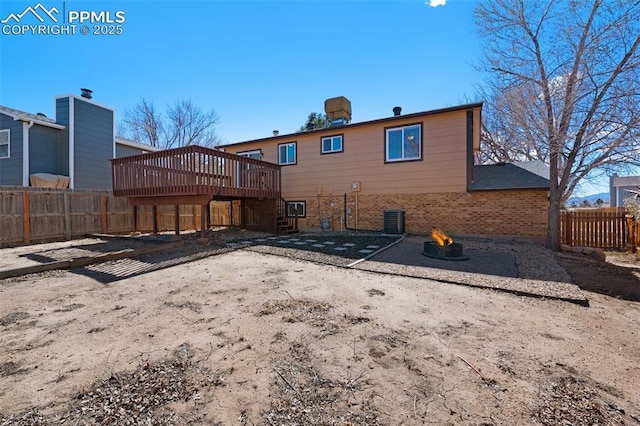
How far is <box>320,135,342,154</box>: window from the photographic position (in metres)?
13.0

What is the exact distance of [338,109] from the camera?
14.2 m

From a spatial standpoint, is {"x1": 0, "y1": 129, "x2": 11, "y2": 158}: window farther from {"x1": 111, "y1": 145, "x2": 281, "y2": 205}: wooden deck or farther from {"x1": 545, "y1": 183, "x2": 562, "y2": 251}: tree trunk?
{"x1": 545, "y1": 183, "x2": 562, "y2": 251}: tree trunk

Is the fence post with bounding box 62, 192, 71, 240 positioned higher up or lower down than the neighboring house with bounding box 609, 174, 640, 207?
lower down

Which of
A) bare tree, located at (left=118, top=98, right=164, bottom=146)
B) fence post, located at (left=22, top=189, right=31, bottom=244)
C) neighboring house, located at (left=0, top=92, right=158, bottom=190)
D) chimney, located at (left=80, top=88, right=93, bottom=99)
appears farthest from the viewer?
bare tree, located at (left=118, top=98, right=164, bottom=146)

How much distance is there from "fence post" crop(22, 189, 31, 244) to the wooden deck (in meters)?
2.40

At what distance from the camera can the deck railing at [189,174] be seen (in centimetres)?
889

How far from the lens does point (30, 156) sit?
12039 mm

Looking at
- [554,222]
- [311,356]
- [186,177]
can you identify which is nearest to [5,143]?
[186,177]

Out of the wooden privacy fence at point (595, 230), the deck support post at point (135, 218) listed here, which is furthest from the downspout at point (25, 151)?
the wooden privacy fence at point (595, 230)

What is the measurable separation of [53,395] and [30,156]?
1475 centimetres

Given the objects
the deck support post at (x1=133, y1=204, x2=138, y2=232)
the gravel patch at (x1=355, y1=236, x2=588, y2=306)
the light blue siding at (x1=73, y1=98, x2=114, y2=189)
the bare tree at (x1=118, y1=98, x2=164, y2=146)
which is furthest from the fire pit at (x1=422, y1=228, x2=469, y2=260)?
the bare tree at (x1=118, y1=98, x2=164, y2=146)

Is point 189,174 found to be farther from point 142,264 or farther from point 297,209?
point 297,209

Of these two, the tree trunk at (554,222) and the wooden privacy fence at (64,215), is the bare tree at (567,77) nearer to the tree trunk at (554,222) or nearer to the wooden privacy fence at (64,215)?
the tree trunk at (554,222)

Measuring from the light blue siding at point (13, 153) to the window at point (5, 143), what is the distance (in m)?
0.14
